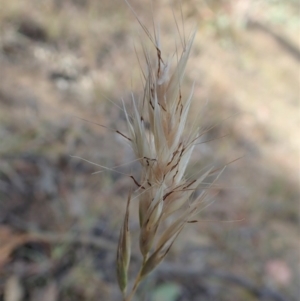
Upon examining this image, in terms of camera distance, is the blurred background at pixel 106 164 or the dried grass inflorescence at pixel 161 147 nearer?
the dried grass inflorescence at pixel 161 147

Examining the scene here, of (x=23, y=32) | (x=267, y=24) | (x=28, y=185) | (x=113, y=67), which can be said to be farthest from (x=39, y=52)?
(x=267, y=24)

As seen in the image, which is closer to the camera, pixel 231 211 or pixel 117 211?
pixel 117 211

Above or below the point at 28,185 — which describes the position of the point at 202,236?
below

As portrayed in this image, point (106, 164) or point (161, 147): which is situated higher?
point (161, 147)

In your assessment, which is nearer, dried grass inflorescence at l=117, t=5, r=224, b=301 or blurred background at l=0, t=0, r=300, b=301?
Result: dried grass inflorescence at l=117, t=5, r=224, b=301

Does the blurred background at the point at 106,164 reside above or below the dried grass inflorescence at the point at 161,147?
below

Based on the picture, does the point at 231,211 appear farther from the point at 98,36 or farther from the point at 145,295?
the point at 98,36

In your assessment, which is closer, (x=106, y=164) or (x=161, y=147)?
(x=161, y=147)

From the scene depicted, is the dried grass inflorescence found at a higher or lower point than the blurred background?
higher
